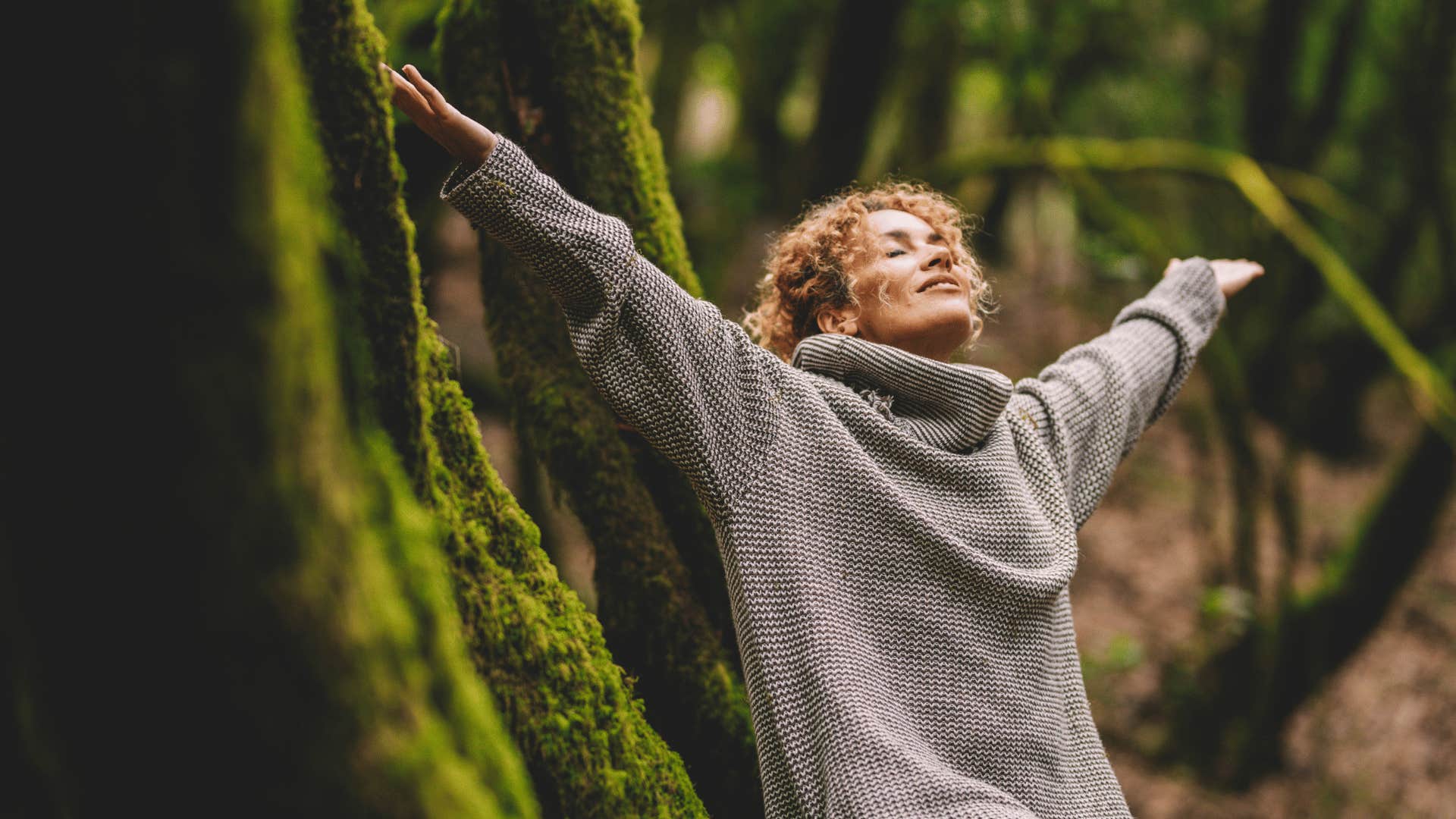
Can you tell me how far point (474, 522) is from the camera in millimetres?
1586

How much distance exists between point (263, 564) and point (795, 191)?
18.9 ft

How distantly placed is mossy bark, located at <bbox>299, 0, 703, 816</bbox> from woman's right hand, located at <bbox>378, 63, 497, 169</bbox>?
0.36 feet

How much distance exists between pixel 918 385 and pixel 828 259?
0.45 m

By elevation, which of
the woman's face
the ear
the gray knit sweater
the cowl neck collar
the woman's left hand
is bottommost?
the gray knit sweater

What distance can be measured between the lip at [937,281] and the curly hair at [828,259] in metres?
0.07

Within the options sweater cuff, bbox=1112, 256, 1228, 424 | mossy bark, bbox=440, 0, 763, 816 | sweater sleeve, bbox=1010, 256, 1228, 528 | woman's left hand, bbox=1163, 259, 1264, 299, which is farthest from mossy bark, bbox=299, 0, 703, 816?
woman's left hand, bbox=1163, 259, 1264, 299

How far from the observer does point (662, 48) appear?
750 centimetres

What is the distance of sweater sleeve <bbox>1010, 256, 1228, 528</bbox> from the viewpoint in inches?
90.4

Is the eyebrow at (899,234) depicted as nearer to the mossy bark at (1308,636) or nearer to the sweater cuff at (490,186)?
the sweater cuff at (490,186)

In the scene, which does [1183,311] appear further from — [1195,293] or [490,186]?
[490,186]

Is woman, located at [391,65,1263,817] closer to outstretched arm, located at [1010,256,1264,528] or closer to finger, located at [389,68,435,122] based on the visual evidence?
finger, located at [389,68,435,122]

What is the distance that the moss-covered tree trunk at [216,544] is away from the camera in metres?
0.70

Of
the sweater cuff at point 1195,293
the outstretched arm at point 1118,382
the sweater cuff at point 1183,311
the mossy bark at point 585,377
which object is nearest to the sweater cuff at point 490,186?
→ the mossy bark at point 585,377

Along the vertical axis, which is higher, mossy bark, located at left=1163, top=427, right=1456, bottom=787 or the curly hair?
mossy bark, located at left=1163, top=427, right=1456, bottom=787
